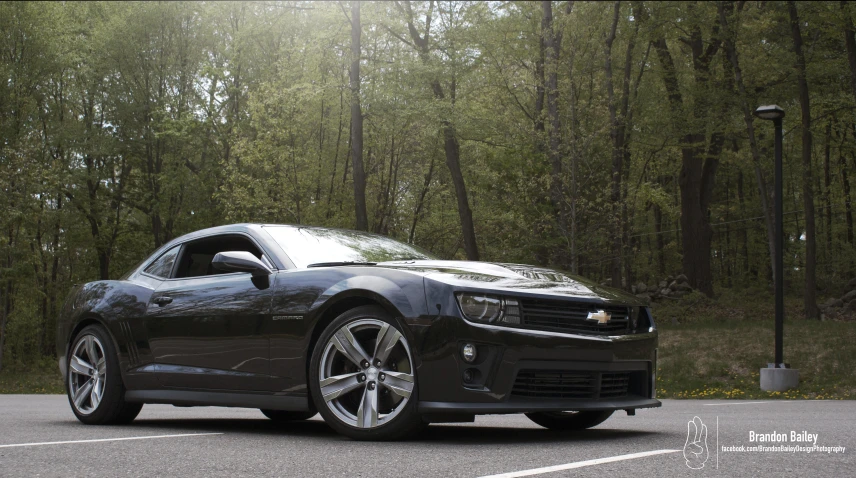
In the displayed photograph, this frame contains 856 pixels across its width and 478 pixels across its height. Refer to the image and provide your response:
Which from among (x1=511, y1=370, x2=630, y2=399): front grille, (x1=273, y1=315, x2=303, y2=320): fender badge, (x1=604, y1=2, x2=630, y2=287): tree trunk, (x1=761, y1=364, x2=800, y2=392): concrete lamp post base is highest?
(x1=604, y1=2, x2=630, y2=287): tree trunk

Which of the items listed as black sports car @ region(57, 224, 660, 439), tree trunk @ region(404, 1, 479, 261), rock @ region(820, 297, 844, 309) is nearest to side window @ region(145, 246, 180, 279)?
black sports car @ region(57, 224, 660, 439)

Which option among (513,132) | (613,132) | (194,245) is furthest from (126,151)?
(194,245)

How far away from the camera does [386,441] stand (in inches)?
205

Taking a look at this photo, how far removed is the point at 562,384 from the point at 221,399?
7.84ft

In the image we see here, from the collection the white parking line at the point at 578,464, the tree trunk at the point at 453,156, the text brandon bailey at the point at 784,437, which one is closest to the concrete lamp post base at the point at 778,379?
the text brandon bailey at the point at 784,437

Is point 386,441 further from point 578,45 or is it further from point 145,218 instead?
point 145,218

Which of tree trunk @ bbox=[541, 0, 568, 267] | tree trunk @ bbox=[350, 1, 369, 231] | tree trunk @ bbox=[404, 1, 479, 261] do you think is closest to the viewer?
tree trunk @ bbox=[541, 0, 568, 267]

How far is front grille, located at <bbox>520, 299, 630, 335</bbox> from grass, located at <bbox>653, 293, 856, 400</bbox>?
36.1 ft

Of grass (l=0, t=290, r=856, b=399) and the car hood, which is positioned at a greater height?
the car hood

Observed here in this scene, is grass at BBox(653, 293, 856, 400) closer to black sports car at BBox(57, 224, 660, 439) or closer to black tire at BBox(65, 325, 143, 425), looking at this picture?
black sports car at BBox(57, 224, 660, 439)

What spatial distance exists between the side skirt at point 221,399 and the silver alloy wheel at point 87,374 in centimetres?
34

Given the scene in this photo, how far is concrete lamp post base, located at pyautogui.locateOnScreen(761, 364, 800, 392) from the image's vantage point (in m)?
15.8

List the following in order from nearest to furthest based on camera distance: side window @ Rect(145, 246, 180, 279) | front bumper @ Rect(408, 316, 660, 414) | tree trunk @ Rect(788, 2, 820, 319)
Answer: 1. front bumper @ Rect(408, 316, 660, 414)
2. side window @ Rect(145, 246, 180, 279)
3. tree trunk @ Rect(788, 2, 820, 319)

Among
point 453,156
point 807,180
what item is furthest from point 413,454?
point 453,156
